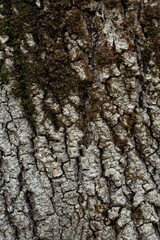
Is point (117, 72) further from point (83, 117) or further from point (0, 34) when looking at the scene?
point (0, 34)

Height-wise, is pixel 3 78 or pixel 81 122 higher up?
pixel 3 78

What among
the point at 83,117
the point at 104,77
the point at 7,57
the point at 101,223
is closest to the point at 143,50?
the point at 104,77

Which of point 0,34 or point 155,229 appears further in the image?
point 155,229

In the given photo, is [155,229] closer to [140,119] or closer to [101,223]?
[101,223]

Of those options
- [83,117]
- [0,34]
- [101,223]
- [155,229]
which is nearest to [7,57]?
[0,34]

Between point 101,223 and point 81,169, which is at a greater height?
point 81,169

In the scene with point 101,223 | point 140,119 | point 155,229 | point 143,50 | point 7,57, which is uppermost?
point 7,57
